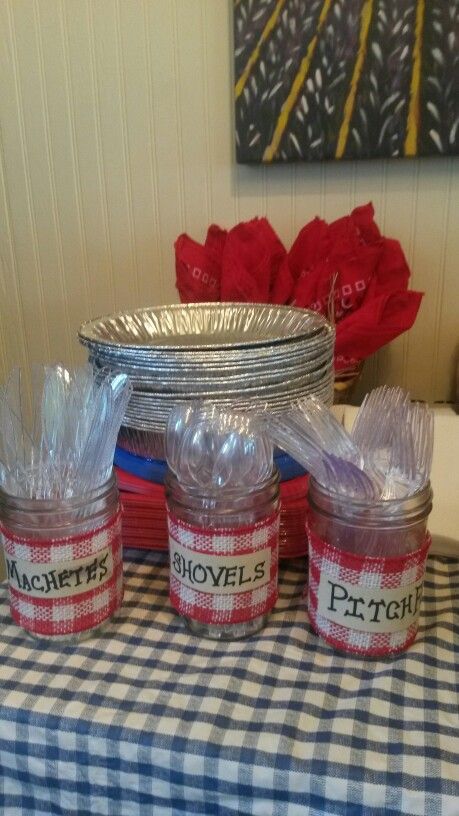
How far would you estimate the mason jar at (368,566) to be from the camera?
0.52 m

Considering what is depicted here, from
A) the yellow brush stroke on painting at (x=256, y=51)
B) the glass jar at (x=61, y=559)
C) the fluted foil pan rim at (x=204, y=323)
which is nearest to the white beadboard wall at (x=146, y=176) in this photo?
the yellow brush stroke on painting at (x=256, y=51)

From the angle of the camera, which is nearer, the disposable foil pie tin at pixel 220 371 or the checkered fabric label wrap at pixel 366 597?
the checkered fabric label wrap at pixel 366 597

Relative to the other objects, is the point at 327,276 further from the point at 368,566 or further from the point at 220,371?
the point at 368,566

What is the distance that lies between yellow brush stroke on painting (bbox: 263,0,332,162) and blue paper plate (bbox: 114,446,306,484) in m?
0.83

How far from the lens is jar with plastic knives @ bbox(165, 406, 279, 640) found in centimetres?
55

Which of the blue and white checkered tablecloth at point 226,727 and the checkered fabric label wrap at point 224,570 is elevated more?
the checkered fabric label wrap at point 224,570

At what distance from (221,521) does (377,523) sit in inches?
5.1

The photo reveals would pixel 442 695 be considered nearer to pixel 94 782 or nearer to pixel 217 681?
pixel 217 681

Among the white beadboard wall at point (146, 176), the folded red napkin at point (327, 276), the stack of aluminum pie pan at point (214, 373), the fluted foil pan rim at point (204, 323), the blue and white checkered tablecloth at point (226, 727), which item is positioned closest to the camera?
the blue and white checkered tablecloth at point (226, 727)

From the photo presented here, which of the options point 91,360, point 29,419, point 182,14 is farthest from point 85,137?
point 29,419

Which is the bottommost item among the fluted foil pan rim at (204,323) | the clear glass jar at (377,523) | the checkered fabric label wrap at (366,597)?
the checkered fabric label wrap at (366,597)

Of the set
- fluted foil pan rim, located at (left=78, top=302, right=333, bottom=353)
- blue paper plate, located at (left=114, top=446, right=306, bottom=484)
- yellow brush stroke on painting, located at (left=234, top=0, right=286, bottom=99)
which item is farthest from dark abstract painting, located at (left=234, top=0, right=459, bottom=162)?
blue paper plate, located at (left=114, top=446, right=306, bottom=484)

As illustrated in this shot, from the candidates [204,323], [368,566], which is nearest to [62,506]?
[368,566]

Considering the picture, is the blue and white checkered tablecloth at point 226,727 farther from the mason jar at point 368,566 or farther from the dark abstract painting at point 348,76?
the dark abstract painting at point 348,76
